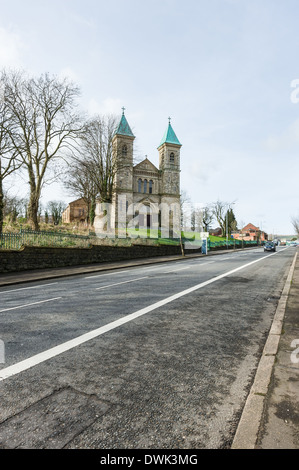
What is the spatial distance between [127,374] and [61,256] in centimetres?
1626

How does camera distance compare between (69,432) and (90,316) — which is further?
(90,316)

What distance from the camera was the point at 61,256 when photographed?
1828cm

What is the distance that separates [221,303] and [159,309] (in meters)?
1.89

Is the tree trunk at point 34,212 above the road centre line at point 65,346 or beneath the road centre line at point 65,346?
above

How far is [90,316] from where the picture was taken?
5.68 metres

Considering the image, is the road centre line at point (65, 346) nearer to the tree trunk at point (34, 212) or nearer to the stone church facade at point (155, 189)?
the tree trunk at point (34, 212)

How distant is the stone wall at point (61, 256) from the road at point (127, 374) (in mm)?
9855

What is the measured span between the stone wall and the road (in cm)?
986

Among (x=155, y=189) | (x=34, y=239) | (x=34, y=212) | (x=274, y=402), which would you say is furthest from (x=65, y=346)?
(x=155, y=189)

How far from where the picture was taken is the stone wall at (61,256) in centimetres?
1517

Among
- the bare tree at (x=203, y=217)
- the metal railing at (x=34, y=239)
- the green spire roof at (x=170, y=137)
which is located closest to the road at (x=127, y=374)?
the metal railing at (x=34, y=239)

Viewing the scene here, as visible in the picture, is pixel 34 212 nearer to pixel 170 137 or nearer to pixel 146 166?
pixel 146 166
